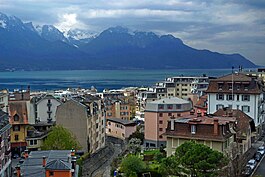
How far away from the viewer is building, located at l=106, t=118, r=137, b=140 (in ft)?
192

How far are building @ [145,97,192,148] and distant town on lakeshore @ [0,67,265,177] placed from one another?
119 mm

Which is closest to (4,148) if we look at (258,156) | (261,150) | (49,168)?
(49,168)

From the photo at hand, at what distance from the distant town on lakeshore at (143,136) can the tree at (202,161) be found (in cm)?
6

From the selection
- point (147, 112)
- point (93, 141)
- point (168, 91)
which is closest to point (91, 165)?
point (93, 141)

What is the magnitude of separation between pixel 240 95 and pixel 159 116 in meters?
9.88

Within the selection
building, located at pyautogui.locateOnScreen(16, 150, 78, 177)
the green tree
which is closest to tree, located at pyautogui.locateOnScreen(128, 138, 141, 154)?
the green tree

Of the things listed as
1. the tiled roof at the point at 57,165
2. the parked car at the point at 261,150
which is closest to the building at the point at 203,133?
the parked car at the point at 261,150

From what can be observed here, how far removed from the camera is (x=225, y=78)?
172 feet

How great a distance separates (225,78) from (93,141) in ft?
58.0

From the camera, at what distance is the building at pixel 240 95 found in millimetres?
50094

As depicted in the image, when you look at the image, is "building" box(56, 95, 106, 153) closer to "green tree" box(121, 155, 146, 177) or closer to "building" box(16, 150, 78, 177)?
"green tree" box(121, 155, 146, 177)

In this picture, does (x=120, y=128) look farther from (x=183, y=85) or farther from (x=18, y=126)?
(x=183, y=85)

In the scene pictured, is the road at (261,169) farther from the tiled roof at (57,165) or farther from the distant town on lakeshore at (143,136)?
the tiled roof at (57,165)

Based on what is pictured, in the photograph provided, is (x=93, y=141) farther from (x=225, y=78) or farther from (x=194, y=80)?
(x=194, y=80)
